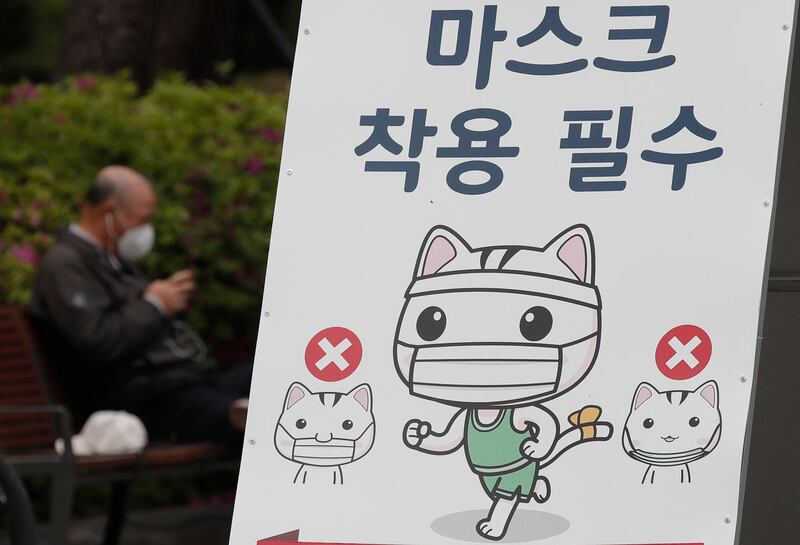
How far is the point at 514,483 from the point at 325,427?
35cm

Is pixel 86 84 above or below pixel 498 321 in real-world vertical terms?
above

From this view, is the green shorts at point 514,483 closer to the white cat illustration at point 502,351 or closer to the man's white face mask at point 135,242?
the white cat illustration at point 502,351

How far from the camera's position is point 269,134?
6492 millimetres

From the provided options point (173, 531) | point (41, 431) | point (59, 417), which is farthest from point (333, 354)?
point (173, 531)

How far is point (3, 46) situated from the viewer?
16.7 meters

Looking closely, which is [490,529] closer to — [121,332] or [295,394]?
[295,394]

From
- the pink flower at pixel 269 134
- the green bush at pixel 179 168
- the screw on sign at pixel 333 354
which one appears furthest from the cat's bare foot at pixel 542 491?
the pink flower at pixel 269 134

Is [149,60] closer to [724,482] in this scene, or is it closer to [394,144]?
[394,144]

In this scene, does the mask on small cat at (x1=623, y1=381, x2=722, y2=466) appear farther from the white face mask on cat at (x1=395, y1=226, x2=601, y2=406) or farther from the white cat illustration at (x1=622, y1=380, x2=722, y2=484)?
the white face mask on cat at (x1=395, y1=226, x2=601, y2=406)

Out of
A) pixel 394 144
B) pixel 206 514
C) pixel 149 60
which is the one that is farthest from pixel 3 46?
pixel 394 144

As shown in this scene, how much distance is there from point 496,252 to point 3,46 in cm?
1519

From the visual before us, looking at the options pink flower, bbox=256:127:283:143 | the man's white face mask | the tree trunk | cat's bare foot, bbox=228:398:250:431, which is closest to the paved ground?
cat's bare foot, bbox=228:398:250:431

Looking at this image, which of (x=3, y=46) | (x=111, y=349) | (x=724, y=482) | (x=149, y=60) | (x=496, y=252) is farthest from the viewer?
(x=3, y=46)

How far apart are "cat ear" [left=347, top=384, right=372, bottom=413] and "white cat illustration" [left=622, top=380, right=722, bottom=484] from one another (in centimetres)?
44
